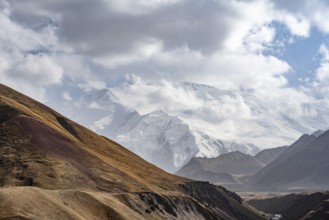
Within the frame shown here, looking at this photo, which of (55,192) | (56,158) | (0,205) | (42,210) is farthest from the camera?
(56,158)

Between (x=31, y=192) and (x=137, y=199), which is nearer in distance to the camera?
(x=31, y=192)

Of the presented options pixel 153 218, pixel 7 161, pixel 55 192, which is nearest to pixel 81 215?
pixel 55 192

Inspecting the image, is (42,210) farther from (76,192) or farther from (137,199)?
(137,199)

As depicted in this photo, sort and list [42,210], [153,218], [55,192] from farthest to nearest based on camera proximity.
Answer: [153,218] < [55,192] < [42,210]

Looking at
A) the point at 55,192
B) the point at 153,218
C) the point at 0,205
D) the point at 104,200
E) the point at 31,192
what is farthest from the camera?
the point at 153,218

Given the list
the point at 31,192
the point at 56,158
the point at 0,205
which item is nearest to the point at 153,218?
the point at 56,158

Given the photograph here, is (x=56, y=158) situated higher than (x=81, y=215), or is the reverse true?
(x=56, y=158)

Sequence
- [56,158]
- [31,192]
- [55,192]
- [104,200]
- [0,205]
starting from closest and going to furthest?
[0,205]
[31,192]
[55,192]
[104,200]
[56,158]

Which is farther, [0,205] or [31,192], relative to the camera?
[31,192]

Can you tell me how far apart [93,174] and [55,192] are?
62472 millimetres

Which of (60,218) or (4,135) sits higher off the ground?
(4,135)

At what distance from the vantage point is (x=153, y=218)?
17125 centimetres

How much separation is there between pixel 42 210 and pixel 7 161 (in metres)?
73.7

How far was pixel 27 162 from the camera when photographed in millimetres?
177500
